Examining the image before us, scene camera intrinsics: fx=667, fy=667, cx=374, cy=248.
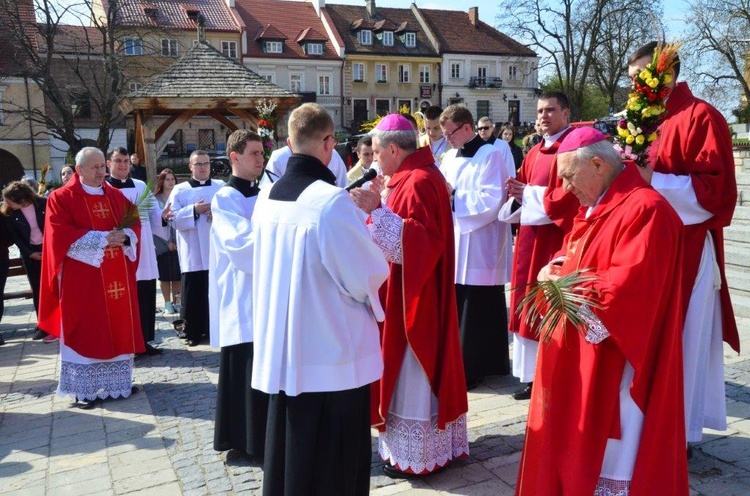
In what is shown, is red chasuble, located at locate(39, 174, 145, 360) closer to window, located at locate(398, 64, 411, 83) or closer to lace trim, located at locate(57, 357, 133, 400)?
lace trim, located at locate(57, 357, 133, 400)

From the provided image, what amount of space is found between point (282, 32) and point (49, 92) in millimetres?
24178

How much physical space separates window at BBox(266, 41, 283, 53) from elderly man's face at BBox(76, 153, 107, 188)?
150 feet

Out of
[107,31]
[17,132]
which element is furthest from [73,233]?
[17,132]

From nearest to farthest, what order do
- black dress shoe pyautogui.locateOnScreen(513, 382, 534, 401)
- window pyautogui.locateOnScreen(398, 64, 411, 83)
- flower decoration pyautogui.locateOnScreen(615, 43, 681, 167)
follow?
flower decoration pyautogui.locateOnScreen(615, 43, 681, 167) → black dress shoe pyautogui.locateOnScreen(513, 382, 534, 401) → window pyautogui.locateOnScreen(398, 64, 411, 83)

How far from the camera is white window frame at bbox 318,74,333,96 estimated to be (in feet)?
167

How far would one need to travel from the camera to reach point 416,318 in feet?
12.9

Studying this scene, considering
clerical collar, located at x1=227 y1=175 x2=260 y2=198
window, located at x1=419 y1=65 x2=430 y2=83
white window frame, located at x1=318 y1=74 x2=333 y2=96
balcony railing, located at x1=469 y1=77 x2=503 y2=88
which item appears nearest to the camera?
clerical collar, located at x1=227 y1=175 x2=260 y2=198

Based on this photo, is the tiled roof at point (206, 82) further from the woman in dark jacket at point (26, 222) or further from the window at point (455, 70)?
the window at point (455, 70)

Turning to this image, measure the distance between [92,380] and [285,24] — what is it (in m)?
49.2

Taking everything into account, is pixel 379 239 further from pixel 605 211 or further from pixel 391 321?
pixel 605 211

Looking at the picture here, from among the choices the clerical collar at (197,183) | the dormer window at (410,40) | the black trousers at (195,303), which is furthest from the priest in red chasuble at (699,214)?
the dormer window at (410,40)

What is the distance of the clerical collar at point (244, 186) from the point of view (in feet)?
15.0

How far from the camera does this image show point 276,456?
318 cm

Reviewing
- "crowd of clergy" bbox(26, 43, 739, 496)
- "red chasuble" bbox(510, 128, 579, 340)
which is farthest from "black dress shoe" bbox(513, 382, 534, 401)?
"red chasuble" bbox(510, 128, 579, 340)
